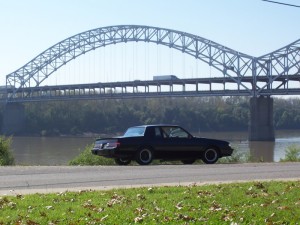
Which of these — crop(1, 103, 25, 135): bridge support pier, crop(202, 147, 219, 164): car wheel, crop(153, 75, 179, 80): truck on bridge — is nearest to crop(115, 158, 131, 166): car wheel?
crop(202, 147, 219, 164): car wheel

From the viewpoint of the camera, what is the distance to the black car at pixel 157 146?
20125 mm

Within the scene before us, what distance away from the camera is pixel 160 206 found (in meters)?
9.47

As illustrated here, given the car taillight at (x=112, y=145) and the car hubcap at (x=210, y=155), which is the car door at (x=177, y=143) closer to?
the car hubcap at (x=210, y=155)

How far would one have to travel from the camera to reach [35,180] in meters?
14.3

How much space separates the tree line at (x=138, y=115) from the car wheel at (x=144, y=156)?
261 feet

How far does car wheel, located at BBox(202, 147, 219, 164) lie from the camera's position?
2145 cm

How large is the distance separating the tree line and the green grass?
88.9m

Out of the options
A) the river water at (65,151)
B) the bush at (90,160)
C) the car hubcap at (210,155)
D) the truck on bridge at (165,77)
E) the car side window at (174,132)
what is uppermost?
the truck on bridge at (165,77)

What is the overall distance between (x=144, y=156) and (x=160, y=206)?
1097 centimetres

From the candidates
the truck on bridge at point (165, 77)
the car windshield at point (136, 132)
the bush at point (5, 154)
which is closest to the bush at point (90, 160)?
the car windshield at point (136, 132)

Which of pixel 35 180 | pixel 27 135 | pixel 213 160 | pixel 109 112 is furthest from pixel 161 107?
pixel 35 180

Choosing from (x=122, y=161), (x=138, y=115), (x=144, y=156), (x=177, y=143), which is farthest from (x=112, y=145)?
(x=138, y=115)

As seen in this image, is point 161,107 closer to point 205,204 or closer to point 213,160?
point 213,160

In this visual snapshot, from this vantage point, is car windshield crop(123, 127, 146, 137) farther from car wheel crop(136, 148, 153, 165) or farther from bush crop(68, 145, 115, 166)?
bush crop(68, 145, 115, 166)
